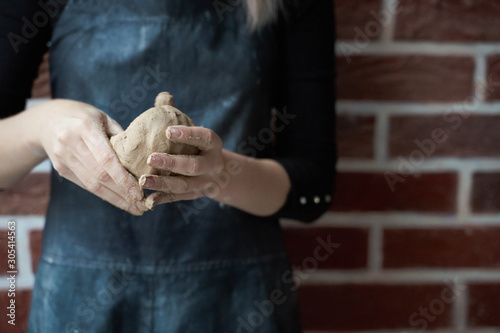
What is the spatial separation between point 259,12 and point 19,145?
0.84ft

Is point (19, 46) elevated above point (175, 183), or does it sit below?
above

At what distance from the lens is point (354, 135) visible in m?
0.59

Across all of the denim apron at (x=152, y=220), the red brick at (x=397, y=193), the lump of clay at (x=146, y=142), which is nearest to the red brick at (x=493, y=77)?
the red brick at (x=397, y=193)

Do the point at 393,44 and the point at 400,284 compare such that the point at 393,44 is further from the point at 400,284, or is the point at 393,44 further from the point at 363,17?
the point at 400,284

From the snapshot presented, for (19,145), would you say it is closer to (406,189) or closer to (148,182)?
(148,182)

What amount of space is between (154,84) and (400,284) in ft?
1.34

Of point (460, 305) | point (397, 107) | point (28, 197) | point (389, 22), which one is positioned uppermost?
point (389, 22)

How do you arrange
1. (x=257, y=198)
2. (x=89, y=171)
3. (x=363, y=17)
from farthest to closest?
(x=363, y=17) → (x=257, y=198) → (x=89, y=171)

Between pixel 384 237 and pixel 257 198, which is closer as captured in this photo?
pixel 257 198

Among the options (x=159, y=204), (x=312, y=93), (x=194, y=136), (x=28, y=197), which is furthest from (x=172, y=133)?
(x=28, y=197)

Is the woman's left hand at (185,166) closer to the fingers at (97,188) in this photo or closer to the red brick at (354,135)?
the fingers at (97,188)

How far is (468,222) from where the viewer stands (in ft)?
2.01

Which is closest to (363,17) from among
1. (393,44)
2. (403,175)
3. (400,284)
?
(393,44)

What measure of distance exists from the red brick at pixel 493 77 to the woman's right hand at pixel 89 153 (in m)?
0.47
